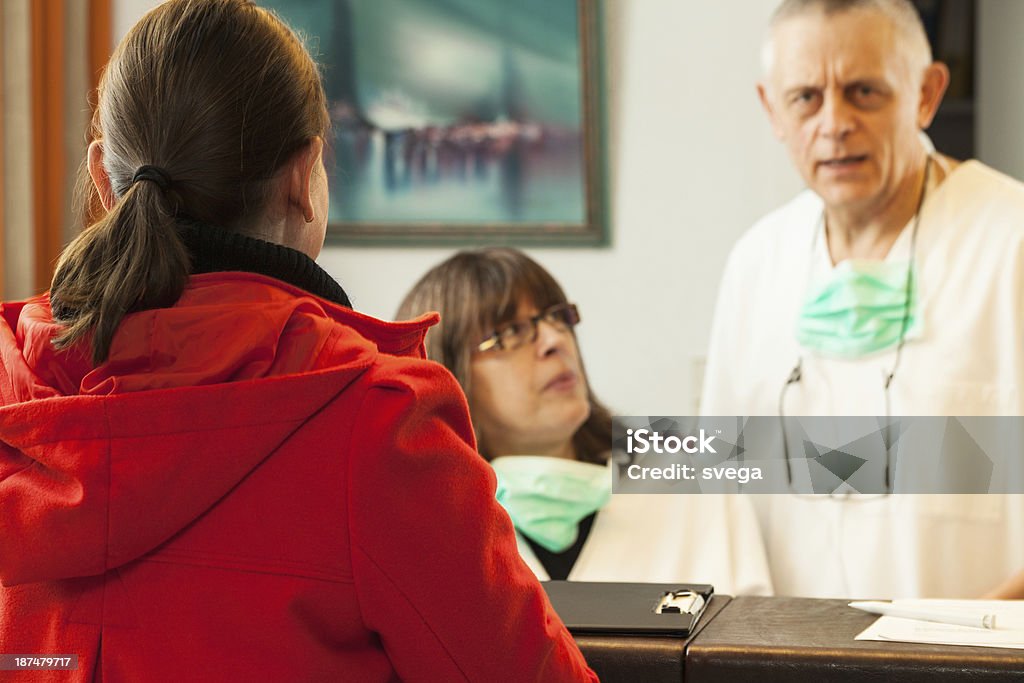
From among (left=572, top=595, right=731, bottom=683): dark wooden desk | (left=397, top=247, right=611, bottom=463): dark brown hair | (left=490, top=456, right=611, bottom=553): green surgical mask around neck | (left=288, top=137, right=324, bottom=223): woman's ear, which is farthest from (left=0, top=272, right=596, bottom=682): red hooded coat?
(left=397, top=247, right=611, bottom=463): dark brown hair

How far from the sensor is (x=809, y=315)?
2.54 metres

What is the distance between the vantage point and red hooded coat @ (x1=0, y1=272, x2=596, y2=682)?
0.78m

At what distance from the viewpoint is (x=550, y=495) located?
7.00 ft

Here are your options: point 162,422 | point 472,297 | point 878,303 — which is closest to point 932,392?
point 878,303

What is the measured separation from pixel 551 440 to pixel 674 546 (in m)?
0.30

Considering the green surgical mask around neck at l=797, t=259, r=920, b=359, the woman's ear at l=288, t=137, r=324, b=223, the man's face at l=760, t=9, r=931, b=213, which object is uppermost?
the man's face at l=760, t=9, r=931, b=213

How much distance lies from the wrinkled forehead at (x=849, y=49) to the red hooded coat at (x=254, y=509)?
6.31 ft

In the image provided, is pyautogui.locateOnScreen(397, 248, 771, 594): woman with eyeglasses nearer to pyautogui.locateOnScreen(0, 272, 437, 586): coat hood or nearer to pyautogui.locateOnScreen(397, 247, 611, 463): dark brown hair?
pyautogui.locateOnScreen(397, 247, 611, 463): dark brown hair

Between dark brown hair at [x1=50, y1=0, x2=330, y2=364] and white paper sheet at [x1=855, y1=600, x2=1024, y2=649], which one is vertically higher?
dark brown hair at [x1=50, y1=0, x2=330, y2=364]

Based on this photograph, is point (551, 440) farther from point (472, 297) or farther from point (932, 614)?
point (932, 614)

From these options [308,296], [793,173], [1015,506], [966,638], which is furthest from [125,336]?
[793,173]

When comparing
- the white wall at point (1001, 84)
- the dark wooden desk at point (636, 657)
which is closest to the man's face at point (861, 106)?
the white wall at point (1001, 84)

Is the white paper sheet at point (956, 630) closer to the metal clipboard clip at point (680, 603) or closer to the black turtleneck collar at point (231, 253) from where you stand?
the metal clipboard clip at point (680, 603)

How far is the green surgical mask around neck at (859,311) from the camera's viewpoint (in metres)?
2.43
